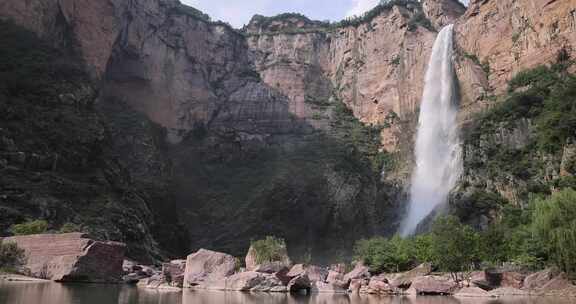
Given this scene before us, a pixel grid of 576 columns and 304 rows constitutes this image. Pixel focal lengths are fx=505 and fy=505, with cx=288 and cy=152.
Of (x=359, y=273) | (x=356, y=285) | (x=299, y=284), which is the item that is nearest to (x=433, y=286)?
(x=356, y=285)

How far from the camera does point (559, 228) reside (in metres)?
29.8

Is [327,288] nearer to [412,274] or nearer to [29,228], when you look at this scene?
[412,274]

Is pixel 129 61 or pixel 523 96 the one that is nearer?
pixel 523 96

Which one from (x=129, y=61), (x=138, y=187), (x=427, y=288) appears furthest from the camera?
(x=129, y=61)

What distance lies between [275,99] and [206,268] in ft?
195

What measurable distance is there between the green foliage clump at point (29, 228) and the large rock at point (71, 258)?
4.53 metres

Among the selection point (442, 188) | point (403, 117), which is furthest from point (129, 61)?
point (442, 188)

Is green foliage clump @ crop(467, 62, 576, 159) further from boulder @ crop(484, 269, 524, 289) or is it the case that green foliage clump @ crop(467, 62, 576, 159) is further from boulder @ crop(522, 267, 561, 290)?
boulder @ crop(522, 267, 561, 290)

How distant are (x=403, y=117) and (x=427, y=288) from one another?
50355 millimetres

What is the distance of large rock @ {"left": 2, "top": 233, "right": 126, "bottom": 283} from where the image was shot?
26.5 m

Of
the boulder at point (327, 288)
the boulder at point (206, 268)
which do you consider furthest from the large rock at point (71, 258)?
the boulder at point (327, 288)

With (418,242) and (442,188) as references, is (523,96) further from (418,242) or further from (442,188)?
(418,242)

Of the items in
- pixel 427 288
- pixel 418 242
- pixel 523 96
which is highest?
pixel 523 96

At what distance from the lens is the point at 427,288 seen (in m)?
31.6
